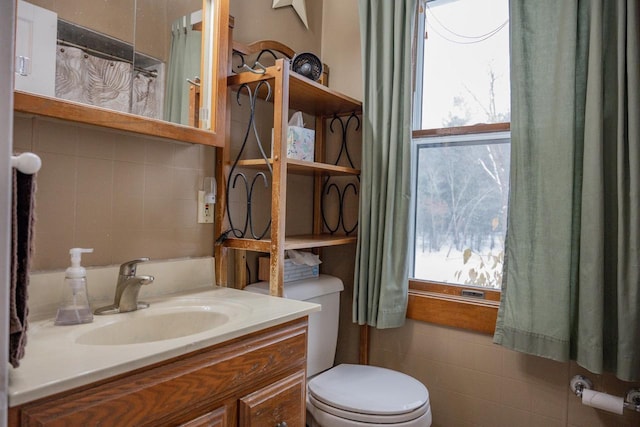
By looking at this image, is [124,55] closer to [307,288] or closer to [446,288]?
[307,288]

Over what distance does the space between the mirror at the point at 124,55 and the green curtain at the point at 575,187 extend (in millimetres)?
1166

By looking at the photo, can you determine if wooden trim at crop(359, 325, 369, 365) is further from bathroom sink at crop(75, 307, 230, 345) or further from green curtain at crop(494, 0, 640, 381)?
bathroom sink at crop(75, 307, 230, 345)

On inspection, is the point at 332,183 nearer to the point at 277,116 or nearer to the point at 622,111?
the point at 277,116

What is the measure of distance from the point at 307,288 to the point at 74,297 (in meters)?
0.89

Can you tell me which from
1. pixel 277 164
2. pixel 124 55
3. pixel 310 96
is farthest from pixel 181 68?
pixel 310 96

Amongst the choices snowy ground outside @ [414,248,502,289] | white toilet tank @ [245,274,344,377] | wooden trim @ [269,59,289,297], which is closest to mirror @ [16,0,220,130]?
wooden trim @ [269,59,289,297]

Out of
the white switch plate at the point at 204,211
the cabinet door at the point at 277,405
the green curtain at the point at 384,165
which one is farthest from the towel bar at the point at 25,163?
the green curtain at the point at 384,165

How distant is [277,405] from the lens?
1154mm

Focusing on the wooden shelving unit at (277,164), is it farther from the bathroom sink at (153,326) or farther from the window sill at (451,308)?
the window sill at (451,308)

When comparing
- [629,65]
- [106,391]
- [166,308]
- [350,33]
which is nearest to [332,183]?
[350,33]

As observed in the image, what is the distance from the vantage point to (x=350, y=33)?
2.09 m

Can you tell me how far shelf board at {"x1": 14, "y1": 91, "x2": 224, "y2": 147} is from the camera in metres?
1.02

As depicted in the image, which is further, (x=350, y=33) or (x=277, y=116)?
(x=350, y=33)

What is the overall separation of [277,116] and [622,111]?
1140mm
